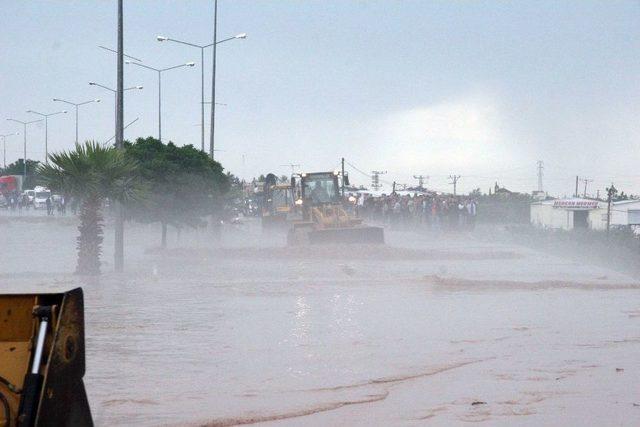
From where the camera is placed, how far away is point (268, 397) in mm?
11539

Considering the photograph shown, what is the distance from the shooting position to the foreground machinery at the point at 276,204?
193 feet

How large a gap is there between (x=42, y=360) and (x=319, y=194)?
3900 cm

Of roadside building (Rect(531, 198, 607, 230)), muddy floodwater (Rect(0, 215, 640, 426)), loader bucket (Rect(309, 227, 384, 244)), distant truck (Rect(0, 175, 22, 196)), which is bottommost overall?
muddy floodwater (Rect(0, 215, 640, 426))

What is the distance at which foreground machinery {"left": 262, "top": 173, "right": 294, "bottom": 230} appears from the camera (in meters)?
58.9

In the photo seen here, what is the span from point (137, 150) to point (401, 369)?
30.9 m

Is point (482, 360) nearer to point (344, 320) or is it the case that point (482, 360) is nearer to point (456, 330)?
point (456, 330)

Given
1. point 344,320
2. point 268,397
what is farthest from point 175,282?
point 268,397

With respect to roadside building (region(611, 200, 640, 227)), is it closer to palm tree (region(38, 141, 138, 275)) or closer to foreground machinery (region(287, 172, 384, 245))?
foreground machinery (region(287, 172, 384, 245))

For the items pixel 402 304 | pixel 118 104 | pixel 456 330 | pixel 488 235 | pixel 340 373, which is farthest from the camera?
pixel 488 235

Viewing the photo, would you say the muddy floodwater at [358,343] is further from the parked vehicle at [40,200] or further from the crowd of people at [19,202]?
the parked vehicle at [40,200]

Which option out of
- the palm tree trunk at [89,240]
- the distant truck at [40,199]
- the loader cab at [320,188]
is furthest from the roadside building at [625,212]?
the palm tree trunk at [89,240]

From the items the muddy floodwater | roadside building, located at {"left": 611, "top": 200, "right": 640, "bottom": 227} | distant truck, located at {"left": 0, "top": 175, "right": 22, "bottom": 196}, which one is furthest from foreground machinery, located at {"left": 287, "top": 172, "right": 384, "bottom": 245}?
distant truck, located at {"left": 0, "top": 175, "right": 22, "bottom": 196}

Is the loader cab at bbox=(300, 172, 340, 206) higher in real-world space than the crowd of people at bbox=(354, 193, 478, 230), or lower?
higher

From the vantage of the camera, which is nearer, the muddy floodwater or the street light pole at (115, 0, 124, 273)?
the muddy floodwater
